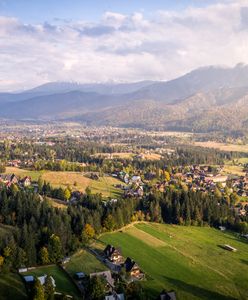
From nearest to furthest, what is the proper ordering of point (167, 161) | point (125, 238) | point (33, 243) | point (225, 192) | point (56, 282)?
point (56, 282)
point (33, 243)
point (125, 238)
point (225, 192)
point (167, 161)

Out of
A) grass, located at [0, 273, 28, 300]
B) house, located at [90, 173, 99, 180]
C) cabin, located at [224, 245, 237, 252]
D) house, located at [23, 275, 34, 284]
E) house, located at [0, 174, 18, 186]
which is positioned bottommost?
cabin, located at [224, 245, 237, 252]

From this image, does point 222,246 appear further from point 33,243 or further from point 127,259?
point 33,243

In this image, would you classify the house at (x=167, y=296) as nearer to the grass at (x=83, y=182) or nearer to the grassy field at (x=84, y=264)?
the grassy field at (x=84, y=264)

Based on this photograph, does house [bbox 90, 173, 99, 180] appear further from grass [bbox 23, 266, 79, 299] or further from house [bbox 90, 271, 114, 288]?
house [bbox 90, 271, 114, 288]

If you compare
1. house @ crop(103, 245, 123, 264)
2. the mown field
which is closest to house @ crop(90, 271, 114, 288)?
house @ crop(103, 245, 123, 264)

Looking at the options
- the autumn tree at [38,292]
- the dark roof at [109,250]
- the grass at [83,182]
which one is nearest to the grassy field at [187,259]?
the dark roof at [109,250]

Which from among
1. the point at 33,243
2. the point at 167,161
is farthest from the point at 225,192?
the point at 33,243
